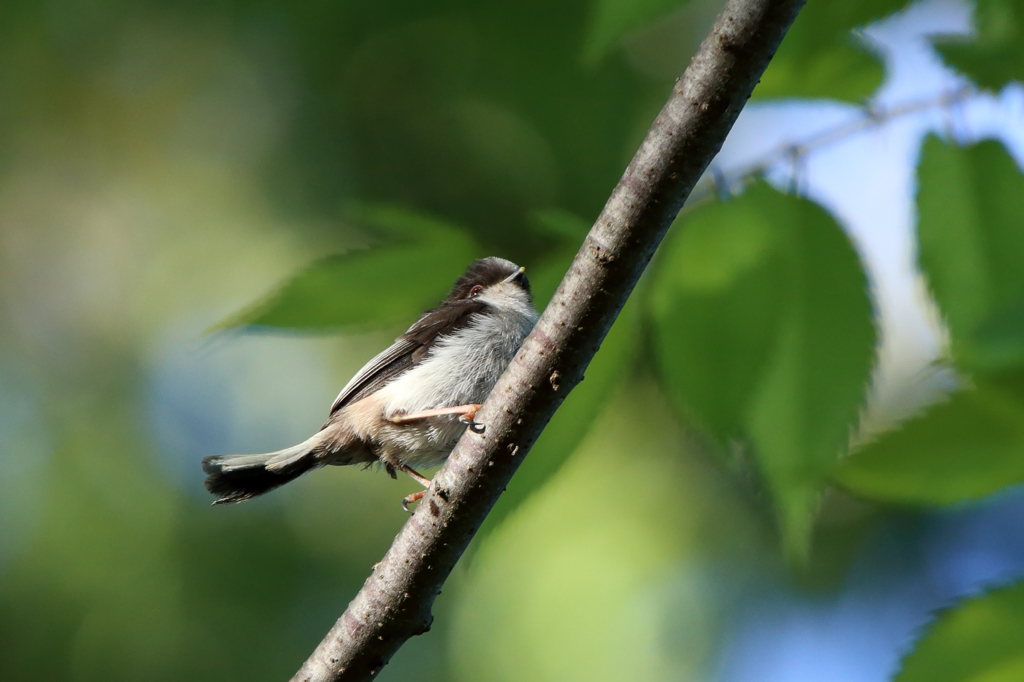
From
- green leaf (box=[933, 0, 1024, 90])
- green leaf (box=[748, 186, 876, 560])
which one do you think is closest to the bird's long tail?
green leaf (box=[748, 186, 876, 560])

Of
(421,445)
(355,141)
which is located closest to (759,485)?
(421,445)

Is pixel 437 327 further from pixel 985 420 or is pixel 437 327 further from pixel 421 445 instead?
pixel 985 420

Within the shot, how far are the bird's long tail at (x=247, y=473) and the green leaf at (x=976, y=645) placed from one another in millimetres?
1798

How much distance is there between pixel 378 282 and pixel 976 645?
1.37 metres

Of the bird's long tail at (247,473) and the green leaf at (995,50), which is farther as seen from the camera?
the bird's long tail at (247,473)

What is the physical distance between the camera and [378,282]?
1.78 meters

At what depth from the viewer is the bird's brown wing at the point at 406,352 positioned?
261 cm

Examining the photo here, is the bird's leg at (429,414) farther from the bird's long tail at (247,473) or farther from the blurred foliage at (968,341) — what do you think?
the blurred foliage at (968,341)

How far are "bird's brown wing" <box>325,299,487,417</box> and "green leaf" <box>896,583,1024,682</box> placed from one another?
158 cm

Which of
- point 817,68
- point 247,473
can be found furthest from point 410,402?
point 817,68

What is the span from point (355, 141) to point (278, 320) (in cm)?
432

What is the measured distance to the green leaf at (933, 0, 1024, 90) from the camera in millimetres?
1670

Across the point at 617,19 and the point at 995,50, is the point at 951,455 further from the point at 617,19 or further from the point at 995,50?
the point at 617,19

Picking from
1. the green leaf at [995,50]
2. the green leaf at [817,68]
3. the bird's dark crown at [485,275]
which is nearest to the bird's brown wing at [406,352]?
the bird's dark crown at [485,275]
